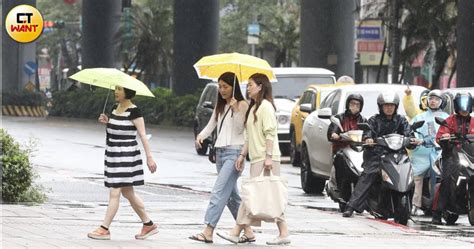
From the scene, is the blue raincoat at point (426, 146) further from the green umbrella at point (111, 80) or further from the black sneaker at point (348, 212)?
the green umbrella at point (111, 80)

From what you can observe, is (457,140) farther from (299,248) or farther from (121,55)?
(121,55)

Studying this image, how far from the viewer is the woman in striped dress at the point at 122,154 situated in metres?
12.8

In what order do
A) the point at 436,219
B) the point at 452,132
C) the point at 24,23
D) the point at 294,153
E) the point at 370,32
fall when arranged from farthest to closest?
the point at 370,32 → the point at 294,153 → the point at 24,23 → the point at 436,219 → the point at 452,132

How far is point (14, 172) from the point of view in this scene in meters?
16.1

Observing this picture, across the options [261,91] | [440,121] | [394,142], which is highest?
[261,91]

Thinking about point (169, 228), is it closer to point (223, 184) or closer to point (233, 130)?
point (223, 184)

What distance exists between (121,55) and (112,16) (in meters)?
2.68

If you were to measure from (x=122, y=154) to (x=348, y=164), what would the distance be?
521 centimetres

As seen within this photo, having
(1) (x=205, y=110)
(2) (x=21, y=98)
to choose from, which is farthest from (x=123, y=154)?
(2) (x=21, y=98)

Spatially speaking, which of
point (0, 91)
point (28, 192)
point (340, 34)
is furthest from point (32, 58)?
point (28, 192)

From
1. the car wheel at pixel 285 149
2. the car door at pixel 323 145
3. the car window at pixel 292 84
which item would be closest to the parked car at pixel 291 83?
the car window at pixel 292 84

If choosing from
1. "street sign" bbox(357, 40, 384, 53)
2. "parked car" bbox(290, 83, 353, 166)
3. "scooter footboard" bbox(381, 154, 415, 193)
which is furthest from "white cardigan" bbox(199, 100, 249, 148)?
"street sign" bbox(357, 40, 384, 53)

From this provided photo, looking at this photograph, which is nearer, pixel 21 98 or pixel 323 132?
pixel 323 132

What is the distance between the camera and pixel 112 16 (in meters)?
59.2
